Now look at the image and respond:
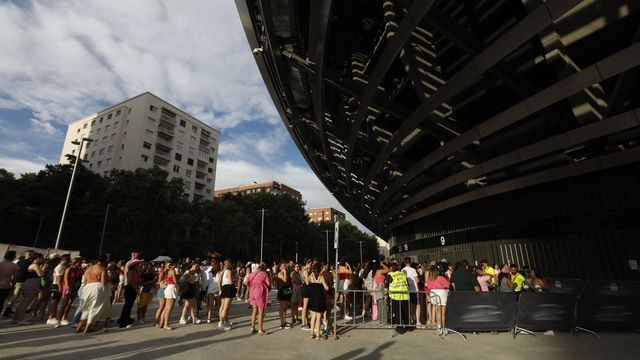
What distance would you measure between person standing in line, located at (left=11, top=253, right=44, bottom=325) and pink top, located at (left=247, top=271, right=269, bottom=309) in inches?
224

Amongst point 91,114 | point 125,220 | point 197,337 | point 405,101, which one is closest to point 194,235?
point 125,220

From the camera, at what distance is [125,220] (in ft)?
111

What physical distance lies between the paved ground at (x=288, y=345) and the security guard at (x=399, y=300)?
1.23 feet

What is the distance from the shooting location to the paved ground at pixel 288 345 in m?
5.78

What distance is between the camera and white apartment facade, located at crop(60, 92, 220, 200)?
5334 cm

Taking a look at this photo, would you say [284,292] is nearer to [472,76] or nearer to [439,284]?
[439,284]

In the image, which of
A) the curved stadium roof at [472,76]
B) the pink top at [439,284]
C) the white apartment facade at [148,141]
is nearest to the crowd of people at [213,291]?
the pink top at [439,284]

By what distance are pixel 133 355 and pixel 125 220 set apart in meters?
32.8

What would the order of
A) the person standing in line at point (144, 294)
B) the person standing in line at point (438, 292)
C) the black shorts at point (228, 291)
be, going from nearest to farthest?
1. the person standing in line at point (438, 292)
2. the black shorts at point (228, 291)
3. the person standing in line at point (144, 294)

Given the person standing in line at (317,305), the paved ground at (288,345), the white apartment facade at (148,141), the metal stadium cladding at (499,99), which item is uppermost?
the white apartment facade at (148,141)

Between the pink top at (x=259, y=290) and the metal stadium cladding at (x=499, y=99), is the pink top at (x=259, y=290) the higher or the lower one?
the lower one

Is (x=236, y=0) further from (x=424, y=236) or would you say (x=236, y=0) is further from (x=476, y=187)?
(x=424, y=236)

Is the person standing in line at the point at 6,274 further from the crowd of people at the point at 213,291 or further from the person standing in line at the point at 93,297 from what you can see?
the person standing in line at the point at 93,297

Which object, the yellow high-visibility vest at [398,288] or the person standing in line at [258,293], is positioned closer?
the person standing in line at [258,293]
